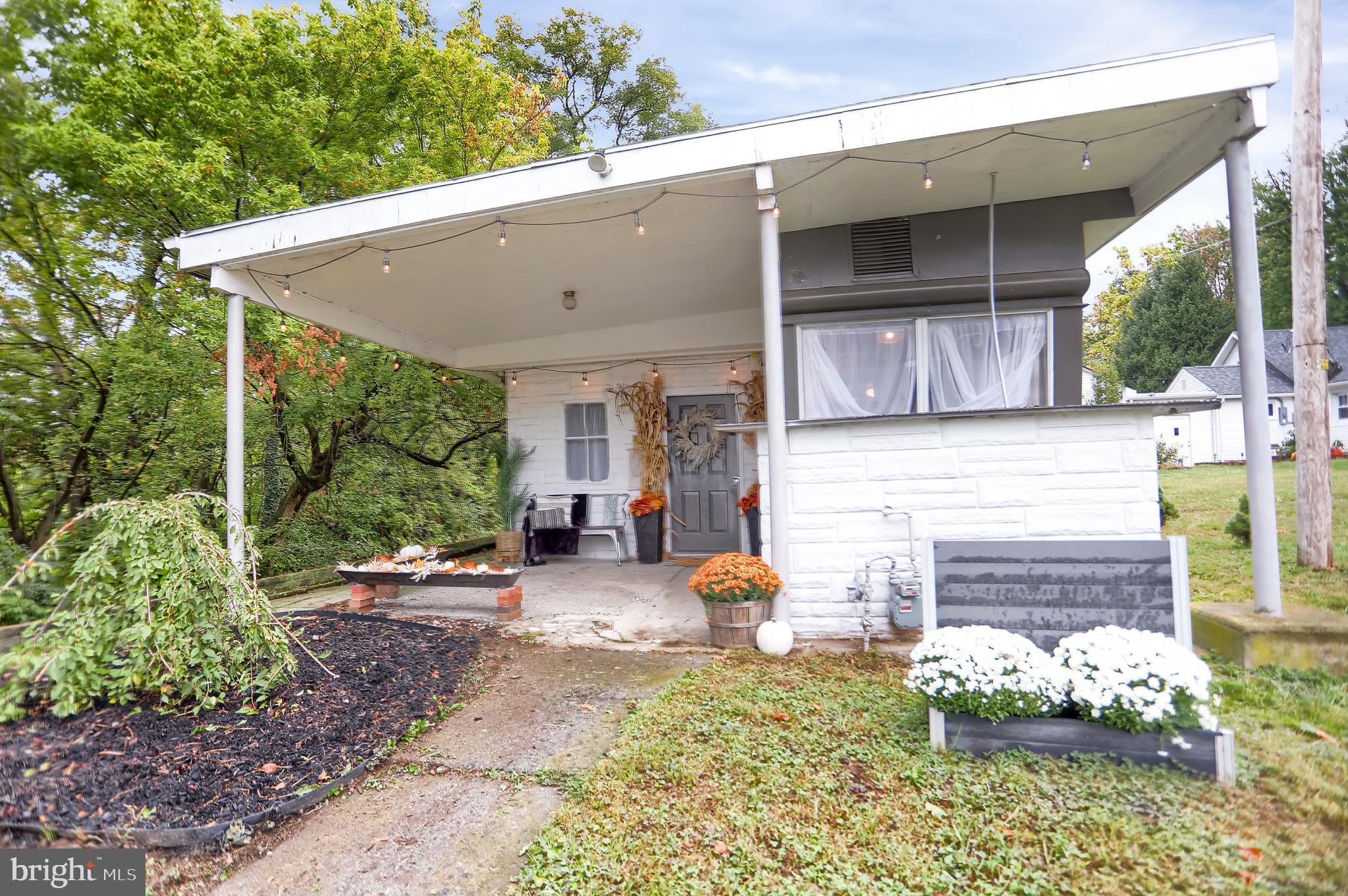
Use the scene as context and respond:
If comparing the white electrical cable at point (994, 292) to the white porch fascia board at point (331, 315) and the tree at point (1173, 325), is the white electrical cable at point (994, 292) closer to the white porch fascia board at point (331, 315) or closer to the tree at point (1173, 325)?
the white porch fascia board at point (331, 315)

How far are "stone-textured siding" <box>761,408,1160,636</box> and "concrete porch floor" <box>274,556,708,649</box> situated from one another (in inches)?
37.0

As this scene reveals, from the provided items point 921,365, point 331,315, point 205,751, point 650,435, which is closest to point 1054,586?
point 921,365

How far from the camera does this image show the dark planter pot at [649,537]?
24.2 feet

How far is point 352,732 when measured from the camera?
273 cm

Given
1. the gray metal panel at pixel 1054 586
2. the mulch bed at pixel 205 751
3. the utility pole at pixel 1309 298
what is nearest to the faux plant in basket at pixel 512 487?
the mulch bed at pixel 205 751

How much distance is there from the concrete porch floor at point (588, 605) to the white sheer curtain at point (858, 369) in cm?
179

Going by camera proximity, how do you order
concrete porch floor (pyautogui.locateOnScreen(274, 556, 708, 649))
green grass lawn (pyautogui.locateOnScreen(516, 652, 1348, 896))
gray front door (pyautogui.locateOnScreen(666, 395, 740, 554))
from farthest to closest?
gray front door (pyautogui.locateOnScreen(666, 395, 740, 554)) < concrete porch floor (pyautogui.locateOnScreen(274, 556, 708, 649)) < green grass lawn (pyautogui.locateOnScreen(516, 652, 1348, 896))

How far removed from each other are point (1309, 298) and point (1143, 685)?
13.9 feet

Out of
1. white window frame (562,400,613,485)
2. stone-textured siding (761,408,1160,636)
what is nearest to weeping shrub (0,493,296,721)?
stone-textured siding (761,408,1160,636)

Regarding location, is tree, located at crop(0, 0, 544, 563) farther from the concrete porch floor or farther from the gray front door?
the gray front door

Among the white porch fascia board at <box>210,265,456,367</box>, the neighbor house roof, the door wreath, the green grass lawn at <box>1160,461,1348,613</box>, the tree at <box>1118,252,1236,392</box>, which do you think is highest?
the tree at <box>1118,252,1236,392</box>

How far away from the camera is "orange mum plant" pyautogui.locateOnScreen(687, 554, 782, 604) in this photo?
12.4 feet

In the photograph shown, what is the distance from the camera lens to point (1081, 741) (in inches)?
88.0

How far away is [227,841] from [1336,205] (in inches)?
361
